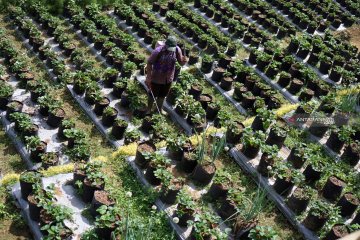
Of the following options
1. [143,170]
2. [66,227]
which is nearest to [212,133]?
[143,170]

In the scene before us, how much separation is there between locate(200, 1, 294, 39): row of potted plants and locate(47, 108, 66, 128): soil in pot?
5908 mm

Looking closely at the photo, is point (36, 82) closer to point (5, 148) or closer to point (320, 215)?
point (5, 148)

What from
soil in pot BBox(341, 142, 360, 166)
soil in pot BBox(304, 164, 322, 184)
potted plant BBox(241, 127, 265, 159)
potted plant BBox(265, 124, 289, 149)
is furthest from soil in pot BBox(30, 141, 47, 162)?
soil in pot BBox(341, 142, 360, 166)

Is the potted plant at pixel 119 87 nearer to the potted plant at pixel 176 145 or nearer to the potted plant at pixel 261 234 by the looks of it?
the potted plant at pixel 176 145

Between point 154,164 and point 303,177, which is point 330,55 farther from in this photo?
point 154,164

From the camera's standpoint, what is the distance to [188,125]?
27.4 ft

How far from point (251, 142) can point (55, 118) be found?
135 inches

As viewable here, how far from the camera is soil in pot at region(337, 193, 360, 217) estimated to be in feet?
22.6

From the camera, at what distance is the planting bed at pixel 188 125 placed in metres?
6.31

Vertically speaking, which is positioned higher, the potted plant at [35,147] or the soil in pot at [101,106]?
the soil in pot at [101,106]

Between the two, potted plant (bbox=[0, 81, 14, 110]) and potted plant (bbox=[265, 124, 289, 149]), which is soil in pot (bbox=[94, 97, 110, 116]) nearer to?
potted plant (bbox=[0, 81, 14, 110])

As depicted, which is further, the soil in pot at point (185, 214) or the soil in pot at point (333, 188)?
the soil in pot at point (333, 188)

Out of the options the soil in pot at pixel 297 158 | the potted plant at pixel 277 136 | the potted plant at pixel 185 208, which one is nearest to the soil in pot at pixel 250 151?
the potted plant at pixel 277 136

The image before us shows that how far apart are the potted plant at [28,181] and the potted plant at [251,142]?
339 cm
